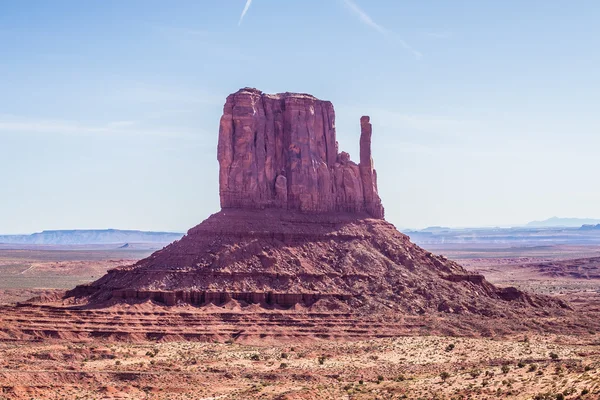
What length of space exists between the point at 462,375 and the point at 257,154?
48.1m

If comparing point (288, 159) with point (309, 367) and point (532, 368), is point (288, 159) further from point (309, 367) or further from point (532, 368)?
point (532, 368)

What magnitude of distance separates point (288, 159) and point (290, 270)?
14742mm

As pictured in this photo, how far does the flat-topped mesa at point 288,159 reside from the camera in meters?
114

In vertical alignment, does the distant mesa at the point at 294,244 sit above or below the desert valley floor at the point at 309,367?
above

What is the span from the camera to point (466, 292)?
368 ft

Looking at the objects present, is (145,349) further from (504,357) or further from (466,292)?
(466,292)

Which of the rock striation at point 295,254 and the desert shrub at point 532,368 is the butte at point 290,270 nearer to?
the rock striation at point 295,254

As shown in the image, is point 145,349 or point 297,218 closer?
point 145,349

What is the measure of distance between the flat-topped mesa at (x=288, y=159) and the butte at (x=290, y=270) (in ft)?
0.42

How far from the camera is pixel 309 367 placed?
82750 mm

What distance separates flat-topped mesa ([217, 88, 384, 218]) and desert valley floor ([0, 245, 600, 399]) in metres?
20.1

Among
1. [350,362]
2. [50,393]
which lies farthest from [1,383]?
[350,362]

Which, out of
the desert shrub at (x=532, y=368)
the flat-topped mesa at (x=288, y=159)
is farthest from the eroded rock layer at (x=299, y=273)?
the desert shrub at (x=532, y=368)

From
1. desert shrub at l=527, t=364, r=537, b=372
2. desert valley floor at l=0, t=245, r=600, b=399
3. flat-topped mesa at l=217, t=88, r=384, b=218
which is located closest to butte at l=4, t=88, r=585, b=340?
flat-topped mesa at l=217, t=88, r=384, b=218
